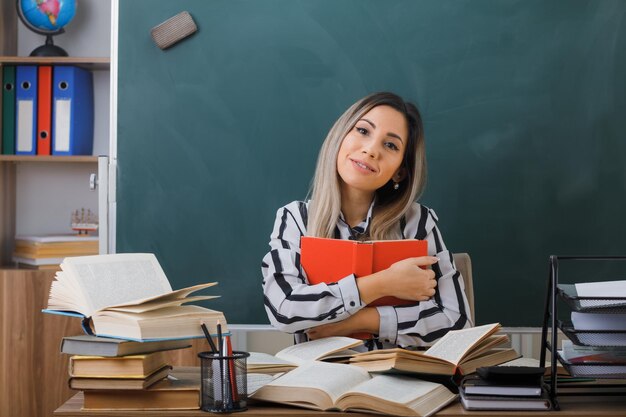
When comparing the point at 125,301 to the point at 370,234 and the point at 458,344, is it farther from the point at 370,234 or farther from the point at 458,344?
the point at 370,234

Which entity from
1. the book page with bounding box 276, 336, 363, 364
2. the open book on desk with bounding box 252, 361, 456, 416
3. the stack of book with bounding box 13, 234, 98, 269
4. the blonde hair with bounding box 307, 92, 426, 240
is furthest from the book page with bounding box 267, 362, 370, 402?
the stack of book with bounding box 13, 234, 98, 269

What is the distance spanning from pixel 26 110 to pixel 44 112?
78 millimetres

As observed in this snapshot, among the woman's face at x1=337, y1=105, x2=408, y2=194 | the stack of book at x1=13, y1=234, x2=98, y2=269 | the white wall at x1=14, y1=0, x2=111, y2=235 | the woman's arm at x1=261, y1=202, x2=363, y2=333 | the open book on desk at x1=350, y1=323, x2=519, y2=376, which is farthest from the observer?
the white wall at x1=14, y1=0, x2=111, y2=235

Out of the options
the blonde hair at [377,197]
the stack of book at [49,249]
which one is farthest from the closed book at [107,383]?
the stack of book at [49,249]

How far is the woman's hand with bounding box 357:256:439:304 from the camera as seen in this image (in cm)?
203

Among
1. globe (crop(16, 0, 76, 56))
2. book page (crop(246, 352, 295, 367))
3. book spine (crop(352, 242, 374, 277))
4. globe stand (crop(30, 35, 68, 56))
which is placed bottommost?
book page (crop(246, 352, 295, 367))

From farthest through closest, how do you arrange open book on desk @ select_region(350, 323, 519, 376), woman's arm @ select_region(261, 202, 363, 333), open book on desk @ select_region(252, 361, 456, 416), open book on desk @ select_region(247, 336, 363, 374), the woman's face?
the woman's face → woman's arm @ select_region(261, 202, 363, 333) → open book on desk @ select_region(247, 336, 363, 374) → open book on desk @ select_region(350, 323, 519, 376) → open book on desk @ select_region(252, 361, 456, 416)

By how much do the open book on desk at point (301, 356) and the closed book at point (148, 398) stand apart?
0.23 m

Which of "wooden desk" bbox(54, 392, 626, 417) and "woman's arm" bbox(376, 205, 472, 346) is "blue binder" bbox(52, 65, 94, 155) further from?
"wooden desk" bbox(54, 392, 626, 417)

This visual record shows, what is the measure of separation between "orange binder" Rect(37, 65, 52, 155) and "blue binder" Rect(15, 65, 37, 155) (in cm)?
2

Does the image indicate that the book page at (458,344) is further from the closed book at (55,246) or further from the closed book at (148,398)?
the closed book at (55,246)

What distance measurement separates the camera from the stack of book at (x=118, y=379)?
4.69ft

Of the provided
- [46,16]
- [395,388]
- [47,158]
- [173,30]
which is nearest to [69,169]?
[47,158]

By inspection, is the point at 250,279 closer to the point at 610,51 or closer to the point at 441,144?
the point at 441,144
